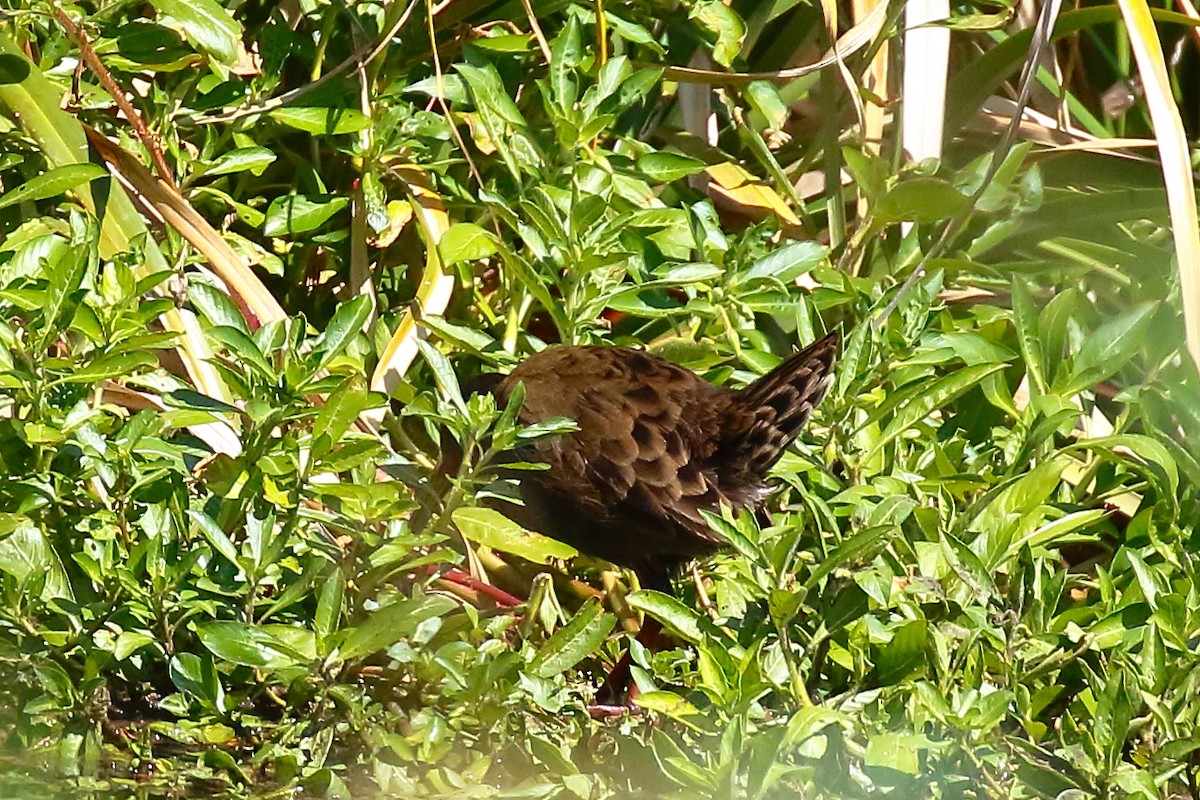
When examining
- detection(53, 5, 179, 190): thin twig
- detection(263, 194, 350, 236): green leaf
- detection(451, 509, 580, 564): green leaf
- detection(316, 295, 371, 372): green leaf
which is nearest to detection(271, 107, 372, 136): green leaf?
detection(263, 194, 350, 236): green leaf

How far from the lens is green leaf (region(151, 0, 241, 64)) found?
3480 millimetres

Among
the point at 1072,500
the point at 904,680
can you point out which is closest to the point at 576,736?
the point at 904,680

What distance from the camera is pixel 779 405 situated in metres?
3.42

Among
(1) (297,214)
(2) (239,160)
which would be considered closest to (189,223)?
(2) (239,160)

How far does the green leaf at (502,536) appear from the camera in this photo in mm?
3199

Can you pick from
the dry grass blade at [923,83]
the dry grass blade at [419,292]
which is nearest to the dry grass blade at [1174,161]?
the dry grass blade at [923,83]

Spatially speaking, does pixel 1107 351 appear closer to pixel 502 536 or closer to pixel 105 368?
pixel 502 536

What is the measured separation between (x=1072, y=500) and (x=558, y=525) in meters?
1.15

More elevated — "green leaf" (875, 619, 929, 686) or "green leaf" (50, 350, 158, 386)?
"green leaf" (50, 350, 158, 386)

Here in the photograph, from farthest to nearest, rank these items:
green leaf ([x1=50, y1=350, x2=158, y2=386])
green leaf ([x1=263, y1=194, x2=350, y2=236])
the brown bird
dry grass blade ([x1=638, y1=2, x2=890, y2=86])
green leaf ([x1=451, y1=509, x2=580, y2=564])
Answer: dry grass blade ([x1=638, y1=2, x2=890, y2=86]), green leaf ([x1=263, y1=194, x2=350, y2=236]), the brown bird, green leaf ([x1=451, y1=509, x2=580, y2=564]), green leaf ([x1=50, y1=350, x2=158, y2=386])

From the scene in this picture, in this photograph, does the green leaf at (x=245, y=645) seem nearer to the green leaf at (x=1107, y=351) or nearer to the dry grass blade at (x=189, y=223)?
the dry grass blade at (x=189, y=223)

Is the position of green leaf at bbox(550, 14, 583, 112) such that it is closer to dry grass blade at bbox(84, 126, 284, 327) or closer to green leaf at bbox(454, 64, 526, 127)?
green leaf at bbox(454, 64, 526, 127)

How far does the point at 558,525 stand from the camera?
374 centimetres

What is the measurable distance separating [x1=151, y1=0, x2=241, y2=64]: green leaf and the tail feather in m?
1.32
